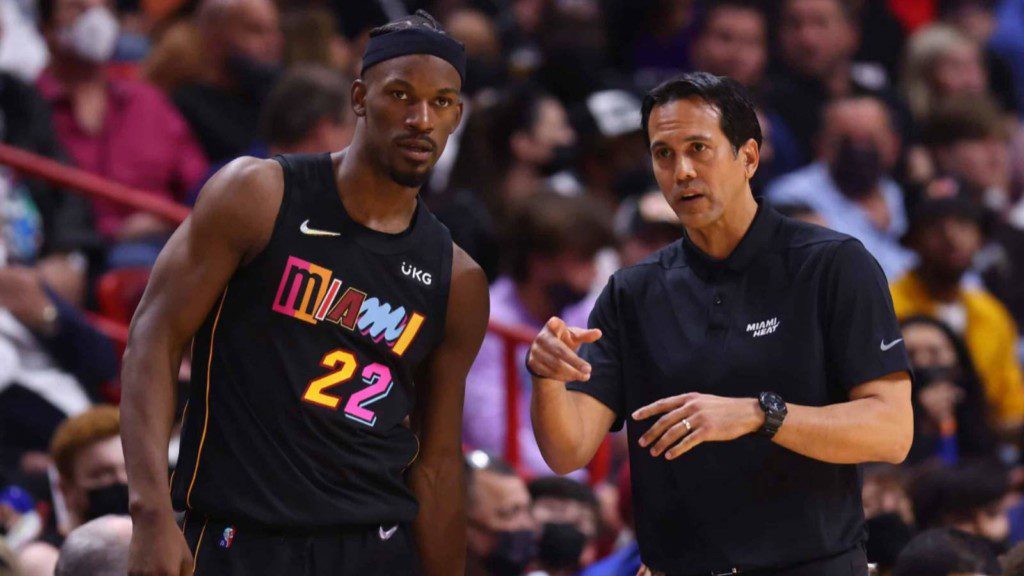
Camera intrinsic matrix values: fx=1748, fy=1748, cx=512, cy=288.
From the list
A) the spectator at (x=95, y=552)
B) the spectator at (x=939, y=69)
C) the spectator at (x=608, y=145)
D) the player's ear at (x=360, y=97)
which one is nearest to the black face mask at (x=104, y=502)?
the spectator at (x=95, y=552)

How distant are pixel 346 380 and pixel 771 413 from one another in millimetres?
1053

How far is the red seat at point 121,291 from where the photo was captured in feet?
23.7

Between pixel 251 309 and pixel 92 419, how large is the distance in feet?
6.03

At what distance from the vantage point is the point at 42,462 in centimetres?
653

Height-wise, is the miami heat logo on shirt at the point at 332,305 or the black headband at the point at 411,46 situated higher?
the black headband at the point at 411,46

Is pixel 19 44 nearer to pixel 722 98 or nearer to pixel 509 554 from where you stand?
pixel 509 554

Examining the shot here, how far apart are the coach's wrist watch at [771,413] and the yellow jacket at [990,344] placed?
15.5ft

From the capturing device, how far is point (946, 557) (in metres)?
4.86

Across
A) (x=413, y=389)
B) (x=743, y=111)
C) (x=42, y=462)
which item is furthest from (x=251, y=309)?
(x=42, y=462)

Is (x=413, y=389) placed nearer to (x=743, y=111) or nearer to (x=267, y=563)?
(x=267, y=563)

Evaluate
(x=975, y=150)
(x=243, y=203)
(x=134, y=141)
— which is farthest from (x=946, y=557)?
(x=975, y=150)

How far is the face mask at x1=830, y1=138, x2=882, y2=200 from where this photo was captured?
910 centimetres

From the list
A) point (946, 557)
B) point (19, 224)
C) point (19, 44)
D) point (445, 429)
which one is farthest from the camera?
point (19, 44)

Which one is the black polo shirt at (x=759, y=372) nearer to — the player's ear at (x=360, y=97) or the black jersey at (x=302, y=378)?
the black jersey at (x=302, y=378)
